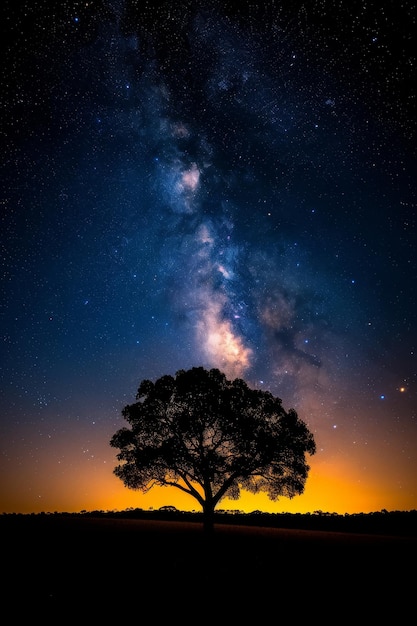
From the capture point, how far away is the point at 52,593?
6289 mm

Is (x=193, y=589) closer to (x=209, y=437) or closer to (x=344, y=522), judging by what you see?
(x=209, y=437)

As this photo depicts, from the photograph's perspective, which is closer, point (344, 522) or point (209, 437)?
point (209, 437)

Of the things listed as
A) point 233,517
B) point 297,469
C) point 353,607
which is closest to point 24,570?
point 353,607

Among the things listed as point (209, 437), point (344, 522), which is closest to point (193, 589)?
point (209, 437)

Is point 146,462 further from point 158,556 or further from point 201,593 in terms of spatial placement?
point 201,593

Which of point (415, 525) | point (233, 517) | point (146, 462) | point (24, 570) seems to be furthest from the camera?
point (233, 517)

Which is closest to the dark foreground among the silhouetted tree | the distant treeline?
the silhouetted tree

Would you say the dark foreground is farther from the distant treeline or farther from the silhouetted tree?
the distant treeline

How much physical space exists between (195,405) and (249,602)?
58.7 ft

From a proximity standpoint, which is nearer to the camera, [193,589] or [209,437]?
[193,589]

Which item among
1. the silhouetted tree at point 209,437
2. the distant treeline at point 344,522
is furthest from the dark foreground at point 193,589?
the distant treeline at point 344,522

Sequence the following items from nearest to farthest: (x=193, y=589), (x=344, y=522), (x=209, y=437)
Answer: (x=193, y=589) < (x=209, y=437) < (x=344, y=522)

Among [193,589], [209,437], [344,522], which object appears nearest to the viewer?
[193,589]

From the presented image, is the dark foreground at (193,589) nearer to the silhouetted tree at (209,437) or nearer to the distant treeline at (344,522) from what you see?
the silhouetted tree at (209,437)
